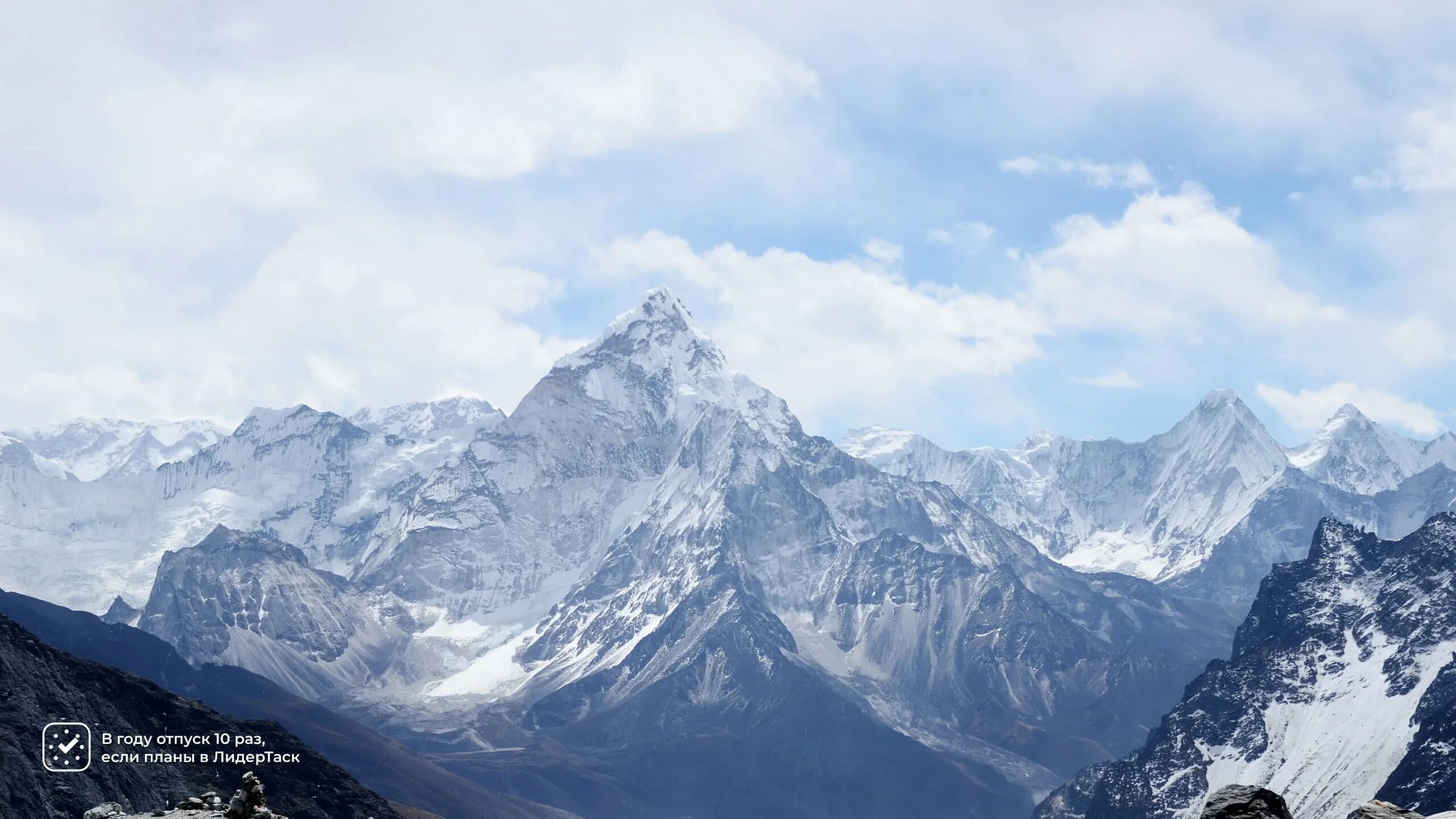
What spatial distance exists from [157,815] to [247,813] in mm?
22976

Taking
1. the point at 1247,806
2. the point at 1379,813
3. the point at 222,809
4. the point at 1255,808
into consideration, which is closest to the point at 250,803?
the point at 222,809

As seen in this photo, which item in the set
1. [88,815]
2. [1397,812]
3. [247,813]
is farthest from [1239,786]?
[88,815]

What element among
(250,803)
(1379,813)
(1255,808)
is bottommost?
(250,803)

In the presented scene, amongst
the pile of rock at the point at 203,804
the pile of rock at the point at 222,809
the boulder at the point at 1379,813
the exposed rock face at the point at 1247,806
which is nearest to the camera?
the exposed rock face at the point at 1247,806

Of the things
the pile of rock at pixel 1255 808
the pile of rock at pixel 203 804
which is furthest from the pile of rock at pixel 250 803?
the pile of rock at pixel 1255 808

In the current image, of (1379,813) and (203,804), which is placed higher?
(1379,813)

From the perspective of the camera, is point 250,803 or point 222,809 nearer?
point 250,803

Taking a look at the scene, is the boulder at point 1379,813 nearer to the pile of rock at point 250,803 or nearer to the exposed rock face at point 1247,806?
the exposed rock face at point 1247,806

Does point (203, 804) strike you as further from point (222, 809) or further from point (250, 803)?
point (250, 803)

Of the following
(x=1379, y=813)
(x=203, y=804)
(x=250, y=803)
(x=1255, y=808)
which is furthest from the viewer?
(x=203, y=804)

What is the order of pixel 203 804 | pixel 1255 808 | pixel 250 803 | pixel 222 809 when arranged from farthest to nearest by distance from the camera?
1. pixel 203 804
2. pixel 222 809
3. pixel 250 803
4. pixel 1255 808

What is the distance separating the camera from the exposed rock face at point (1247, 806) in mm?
69312

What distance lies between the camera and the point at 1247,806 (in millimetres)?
69750

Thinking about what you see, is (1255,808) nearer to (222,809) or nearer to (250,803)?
(250,803)
